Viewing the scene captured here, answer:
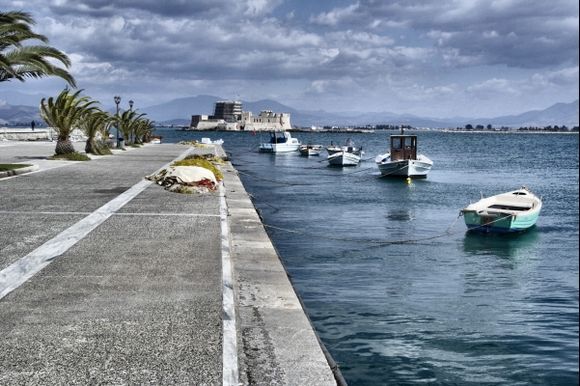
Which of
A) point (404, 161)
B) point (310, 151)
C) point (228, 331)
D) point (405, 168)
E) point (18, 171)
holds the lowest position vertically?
point (228, 331)

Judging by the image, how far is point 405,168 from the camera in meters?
50.6

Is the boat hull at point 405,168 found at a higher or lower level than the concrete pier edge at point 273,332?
higher

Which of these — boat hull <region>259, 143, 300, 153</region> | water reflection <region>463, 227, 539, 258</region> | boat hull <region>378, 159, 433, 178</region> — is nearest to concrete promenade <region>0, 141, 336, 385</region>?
water reflection <region>463, 227, 539, 258</region>

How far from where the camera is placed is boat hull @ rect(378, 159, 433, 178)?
50.5 meters

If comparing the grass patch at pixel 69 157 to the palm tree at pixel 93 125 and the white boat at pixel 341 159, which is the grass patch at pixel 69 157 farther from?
the white boat at pixel 341 159

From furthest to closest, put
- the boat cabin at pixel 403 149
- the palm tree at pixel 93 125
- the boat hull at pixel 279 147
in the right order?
the boat hull at pixel 279 147, the boat cabin at pixel 403 149, the palm tree at pixel 93 125

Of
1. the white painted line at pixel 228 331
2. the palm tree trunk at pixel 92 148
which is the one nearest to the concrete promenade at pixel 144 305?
the white painted line at pixel 228 331

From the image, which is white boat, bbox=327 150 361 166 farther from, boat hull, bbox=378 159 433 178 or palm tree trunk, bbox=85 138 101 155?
palm tree trunk, bbox=85 138 101 155

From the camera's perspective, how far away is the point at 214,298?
29.0 ft

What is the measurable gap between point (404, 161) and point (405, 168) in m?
0.58

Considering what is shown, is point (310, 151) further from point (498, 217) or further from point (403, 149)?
point (498, 217)

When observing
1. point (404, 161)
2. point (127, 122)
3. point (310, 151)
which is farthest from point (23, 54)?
point (310, 151)

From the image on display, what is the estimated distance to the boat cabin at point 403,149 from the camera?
5194cm

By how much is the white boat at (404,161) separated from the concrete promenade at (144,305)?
1403 inches
